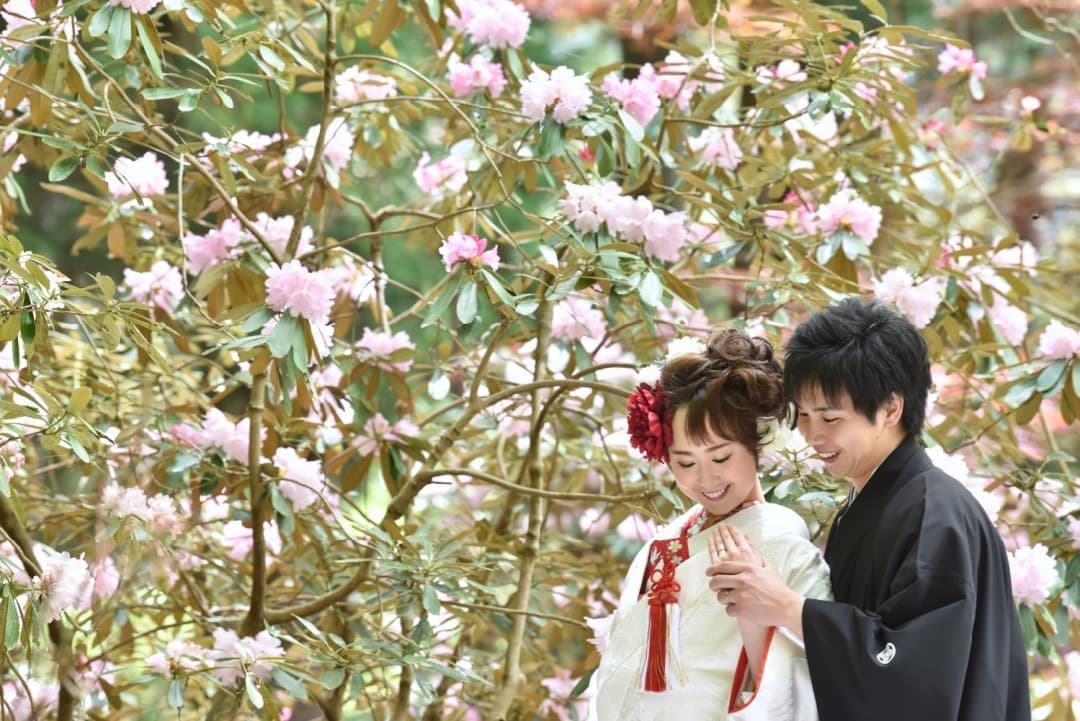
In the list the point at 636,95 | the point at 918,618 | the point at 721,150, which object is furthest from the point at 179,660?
the point at 721,150

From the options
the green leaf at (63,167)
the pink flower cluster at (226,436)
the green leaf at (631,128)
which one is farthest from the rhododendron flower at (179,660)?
the green leaf at (631,128)

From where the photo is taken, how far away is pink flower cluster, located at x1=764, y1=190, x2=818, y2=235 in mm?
2811

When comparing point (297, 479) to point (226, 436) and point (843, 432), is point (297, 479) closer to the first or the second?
point (226, 436)

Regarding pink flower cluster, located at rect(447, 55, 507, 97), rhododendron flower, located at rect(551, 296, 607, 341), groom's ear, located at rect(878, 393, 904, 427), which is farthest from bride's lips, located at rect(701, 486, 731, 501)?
pink flower cluster, located at rect(447, 55, 507, 97)

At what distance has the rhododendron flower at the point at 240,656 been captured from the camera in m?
2.11

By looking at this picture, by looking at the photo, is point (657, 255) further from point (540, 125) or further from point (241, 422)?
point (241, 422)

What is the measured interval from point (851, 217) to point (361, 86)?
3.49 feet

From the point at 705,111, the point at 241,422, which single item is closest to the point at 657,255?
the point at 705,111

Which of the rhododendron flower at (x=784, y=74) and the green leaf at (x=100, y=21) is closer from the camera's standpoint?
the green leaf at (x=100, y=21)

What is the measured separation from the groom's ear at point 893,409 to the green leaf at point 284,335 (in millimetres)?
839

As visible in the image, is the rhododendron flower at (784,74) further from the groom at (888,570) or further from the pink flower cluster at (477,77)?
the groom at (888,570)

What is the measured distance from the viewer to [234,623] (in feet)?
9.05

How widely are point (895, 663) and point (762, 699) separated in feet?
0.52

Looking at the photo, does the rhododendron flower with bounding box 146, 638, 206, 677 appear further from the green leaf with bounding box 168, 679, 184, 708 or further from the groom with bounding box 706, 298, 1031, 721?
the groom with bounding box 706, 298, 1031, 721
